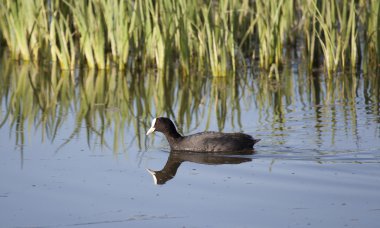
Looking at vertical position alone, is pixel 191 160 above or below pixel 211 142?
below

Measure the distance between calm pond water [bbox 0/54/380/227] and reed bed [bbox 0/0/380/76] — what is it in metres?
0.29

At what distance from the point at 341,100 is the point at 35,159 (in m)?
4.63

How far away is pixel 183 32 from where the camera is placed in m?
13.0

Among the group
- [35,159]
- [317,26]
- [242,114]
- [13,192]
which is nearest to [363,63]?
[317,26]

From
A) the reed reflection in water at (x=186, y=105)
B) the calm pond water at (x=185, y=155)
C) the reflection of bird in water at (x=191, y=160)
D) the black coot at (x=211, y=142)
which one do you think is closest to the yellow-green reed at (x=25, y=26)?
the reed reflection in water at (x=186, y=105)

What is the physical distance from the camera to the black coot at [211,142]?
9.41m

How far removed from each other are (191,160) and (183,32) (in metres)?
4.09

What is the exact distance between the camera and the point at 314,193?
7383mm

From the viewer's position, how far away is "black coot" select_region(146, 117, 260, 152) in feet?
30.9

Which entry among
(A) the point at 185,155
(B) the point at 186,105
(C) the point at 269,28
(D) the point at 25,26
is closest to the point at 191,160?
(A) the point at 185,155

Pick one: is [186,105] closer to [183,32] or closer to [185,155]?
[183,32]

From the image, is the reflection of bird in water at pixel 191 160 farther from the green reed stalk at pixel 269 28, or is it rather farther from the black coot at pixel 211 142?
the green reed stalk at pixel 269 28

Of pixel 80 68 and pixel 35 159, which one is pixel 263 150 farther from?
pixel 80 68

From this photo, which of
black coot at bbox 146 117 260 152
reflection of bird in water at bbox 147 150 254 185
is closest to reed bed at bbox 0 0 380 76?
black coot at bbox 146 117 260 152
